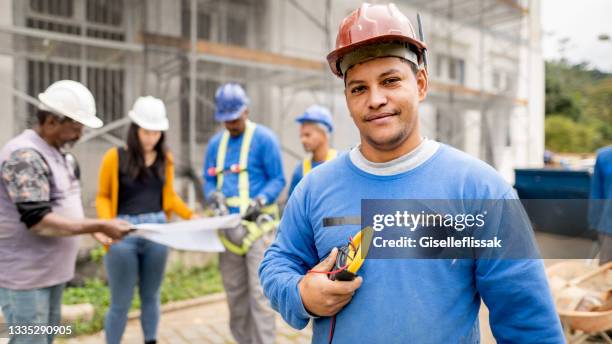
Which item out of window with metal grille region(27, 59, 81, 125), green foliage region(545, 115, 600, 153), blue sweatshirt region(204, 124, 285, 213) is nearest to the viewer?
blue sweatshirt region(204, 124, 285, 213)

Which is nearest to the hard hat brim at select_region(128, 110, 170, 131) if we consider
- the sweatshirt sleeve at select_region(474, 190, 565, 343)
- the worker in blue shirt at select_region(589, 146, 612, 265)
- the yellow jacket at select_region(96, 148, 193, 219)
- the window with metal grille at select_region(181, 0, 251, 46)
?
the yellow jacket at select_region(96, 148, 193, 219)

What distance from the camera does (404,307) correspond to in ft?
3.95

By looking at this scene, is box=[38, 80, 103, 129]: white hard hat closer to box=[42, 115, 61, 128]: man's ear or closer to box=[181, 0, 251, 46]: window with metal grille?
box=[42, 115, 61, 128]: man's ear

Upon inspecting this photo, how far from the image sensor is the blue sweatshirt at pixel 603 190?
2765 millimetres

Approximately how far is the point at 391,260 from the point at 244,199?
7.86 feet

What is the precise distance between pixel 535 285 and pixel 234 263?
2672 mm

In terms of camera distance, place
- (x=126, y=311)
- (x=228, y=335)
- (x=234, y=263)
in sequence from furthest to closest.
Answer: (x=228, y=335) → (x=234, y=263) → (x=126, y=311)

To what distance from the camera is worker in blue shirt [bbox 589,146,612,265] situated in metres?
2.66

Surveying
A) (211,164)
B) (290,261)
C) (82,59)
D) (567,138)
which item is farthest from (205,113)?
(567,138)

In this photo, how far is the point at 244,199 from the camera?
3.52 meters

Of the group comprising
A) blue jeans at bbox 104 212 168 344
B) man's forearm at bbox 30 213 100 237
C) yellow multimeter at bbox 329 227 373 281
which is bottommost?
blue jeans at bbox 104 212 168 344

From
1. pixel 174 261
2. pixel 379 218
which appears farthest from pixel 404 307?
pixel 174 261

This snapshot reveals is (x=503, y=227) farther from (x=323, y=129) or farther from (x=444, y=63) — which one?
(x=444, y=63)

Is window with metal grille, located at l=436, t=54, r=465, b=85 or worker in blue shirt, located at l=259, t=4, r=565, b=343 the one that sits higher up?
window with metal grille, located at l=436, t=54, r=465, b=85
